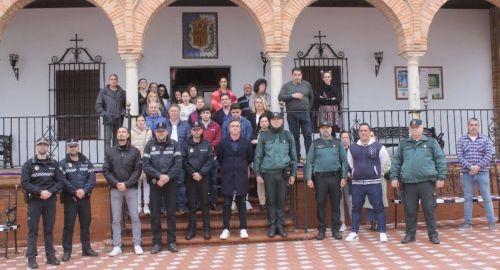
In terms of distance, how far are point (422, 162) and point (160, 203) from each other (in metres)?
3.88

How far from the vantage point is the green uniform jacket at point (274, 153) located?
855cm

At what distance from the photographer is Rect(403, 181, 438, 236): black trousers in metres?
8.24

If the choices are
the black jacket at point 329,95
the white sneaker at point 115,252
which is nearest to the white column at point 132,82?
the white sneaker at point 115,252

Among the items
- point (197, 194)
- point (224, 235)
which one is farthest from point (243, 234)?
point (197, 194)

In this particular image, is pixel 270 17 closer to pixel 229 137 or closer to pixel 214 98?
pixel 214 98

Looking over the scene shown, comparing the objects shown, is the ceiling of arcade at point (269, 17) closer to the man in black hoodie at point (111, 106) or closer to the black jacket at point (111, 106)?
the man in black hoodie at point (111, 106)

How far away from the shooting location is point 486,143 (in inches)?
357

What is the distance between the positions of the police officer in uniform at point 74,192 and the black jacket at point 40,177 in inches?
6.7

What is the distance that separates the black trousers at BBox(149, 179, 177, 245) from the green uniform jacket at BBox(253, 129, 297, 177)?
138cm

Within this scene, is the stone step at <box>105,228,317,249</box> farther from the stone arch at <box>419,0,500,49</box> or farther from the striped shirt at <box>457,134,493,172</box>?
the stone arch at <box>419,0,500,49</box>

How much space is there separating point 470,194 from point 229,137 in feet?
13.4

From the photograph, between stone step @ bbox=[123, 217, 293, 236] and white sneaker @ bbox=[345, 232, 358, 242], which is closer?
white sneaker @ bbox=[345, 232, 358, 242]

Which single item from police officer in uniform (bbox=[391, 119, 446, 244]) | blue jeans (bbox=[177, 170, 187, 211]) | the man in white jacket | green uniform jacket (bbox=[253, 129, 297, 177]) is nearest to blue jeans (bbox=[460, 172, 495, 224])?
police officer in uniform (bbox=[391, 119, 446, 244])

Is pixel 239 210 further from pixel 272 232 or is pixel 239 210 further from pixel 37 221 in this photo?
pixel 37 221
